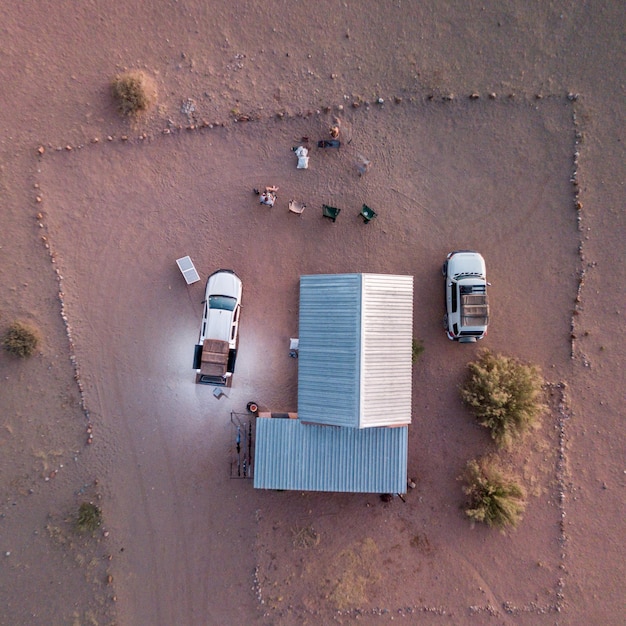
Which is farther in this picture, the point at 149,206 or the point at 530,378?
the point at 149,206

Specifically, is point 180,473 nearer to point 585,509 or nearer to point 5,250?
point 5,250

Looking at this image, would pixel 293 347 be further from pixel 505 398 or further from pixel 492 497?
pixel 492 497

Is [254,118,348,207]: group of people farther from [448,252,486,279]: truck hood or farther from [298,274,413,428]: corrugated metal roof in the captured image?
[448,252,486,279]: truck hood

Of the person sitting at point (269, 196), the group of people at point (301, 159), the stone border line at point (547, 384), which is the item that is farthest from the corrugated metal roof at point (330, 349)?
the stone border line at point (547, 384)

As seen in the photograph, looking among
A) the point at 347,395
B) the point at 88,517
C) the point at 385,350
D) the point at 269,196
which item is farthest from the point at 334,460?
the point at 269,196

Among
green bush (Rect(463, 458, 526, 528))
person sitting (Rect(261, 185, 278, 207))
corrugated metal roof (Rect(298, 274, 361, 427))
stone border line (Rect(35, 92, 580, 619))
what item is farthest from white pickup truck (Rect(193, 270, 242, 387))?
green bush (Rect(463, 458, 526, 528))

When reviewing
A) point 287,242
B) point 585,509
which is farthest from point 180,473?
point 585,509

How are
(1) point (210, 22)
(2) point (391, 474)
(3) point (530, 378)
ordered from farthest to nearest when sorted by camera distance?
(1) point (210, 22)
(3) point (530, 378)
(2) point (391, 474)
